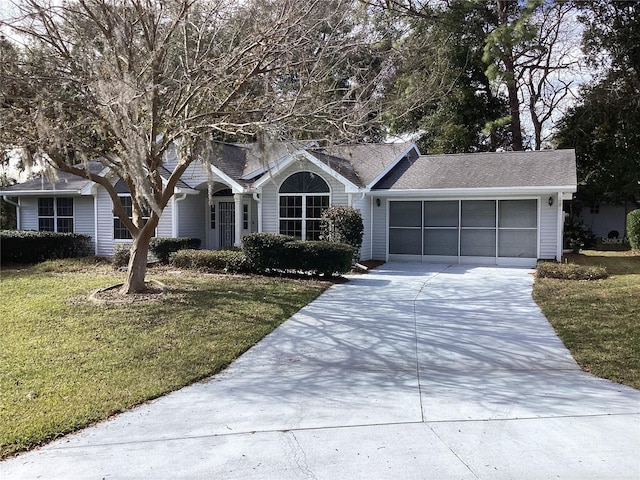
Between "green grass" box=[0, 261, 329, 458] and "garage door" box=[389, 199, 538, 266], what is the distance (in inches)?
228

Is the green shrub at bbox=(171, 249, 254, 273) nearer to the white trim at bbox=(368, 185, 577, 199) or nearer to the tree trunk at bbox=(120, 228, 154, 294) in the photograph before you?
the tree trunk at bbox=(120, 228, 154, 294)

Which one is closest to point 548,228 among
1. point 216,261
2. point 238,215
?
point 238,215

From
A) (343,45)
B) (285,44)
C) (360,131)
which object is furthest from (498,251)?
(285,44)

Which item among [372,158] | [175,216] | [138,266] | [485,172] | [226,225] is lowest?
[138,266]

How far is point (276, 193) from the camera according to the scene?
54.7ft

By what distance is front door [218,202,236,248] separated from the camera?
1864cm

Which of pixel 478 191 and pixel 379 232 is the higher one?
pixel 478 191

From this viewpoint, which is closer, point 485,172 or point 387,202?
point 485,172

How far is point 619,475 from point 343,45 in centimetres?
928

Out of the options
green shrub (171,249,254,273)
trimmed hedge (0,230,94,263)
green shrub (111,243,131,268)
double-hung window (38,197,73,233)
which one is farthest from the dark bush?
double-hung window (38,197,73,233)

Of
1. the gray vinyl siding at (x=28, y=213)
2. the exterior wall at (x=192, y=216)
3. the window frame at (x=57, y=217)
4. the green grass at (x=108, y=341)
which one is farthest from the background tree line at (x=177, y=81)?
the gray vinyl siding at (x=28, y=213)

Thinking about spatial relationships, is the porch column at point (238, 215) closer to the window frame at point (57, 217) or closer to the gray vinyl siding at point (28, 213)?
the window frame at point (57, 217)

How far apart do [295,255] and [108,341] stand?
241 inches

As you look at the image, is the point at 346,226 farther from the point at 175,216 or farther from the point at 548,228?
the point at 175,216
